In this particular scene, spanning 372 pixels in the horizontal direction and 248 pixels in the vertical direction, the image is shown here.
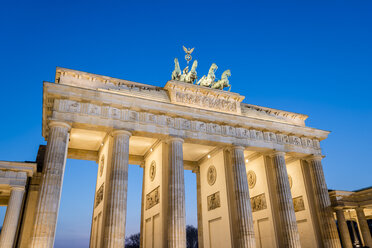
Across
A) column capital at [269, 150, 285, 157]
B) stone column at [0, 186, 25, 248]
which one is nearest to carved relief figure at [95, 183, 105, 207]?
stone column at [0, 186, 25, 248]

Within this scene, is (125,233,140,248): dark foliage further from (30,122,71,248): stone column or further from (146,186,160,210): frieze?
(30,122,71,248): stone column

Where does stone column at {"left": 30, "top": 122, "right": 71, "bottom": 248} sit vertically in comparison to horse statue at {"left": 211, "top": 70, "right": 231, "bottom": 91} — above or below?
below

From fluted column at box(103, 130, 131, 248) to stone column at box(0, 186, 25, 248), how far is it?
5047mm

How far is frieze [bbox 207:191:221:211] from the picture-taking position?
25.4m

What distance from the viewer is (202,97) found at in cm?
2544

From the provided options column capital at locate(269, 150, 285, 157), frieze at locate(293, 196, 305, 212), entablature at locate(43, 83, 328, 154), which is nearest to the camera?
entablature at locate(43, 83, 328, 154)

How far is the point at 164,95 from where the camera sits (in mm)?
24516

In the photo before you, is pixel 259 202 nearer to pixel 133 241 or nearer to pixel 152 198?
pixel 152 198

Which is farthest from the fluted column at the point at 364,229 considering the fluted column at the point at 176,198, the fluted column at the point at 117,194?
the fluted column at the point at 117,194

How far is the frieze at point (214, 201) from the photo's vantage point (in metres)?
25.4

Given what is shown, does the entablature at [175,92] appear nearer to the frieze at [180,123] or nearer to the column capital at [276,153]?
the frieze at [180,123]

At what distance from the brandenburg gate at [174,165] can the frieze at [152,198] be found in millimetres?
77

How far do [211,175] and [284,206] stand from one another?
6660mm

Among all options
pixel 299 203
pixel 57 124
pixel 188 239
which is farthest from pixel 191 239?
pixel 57 124
